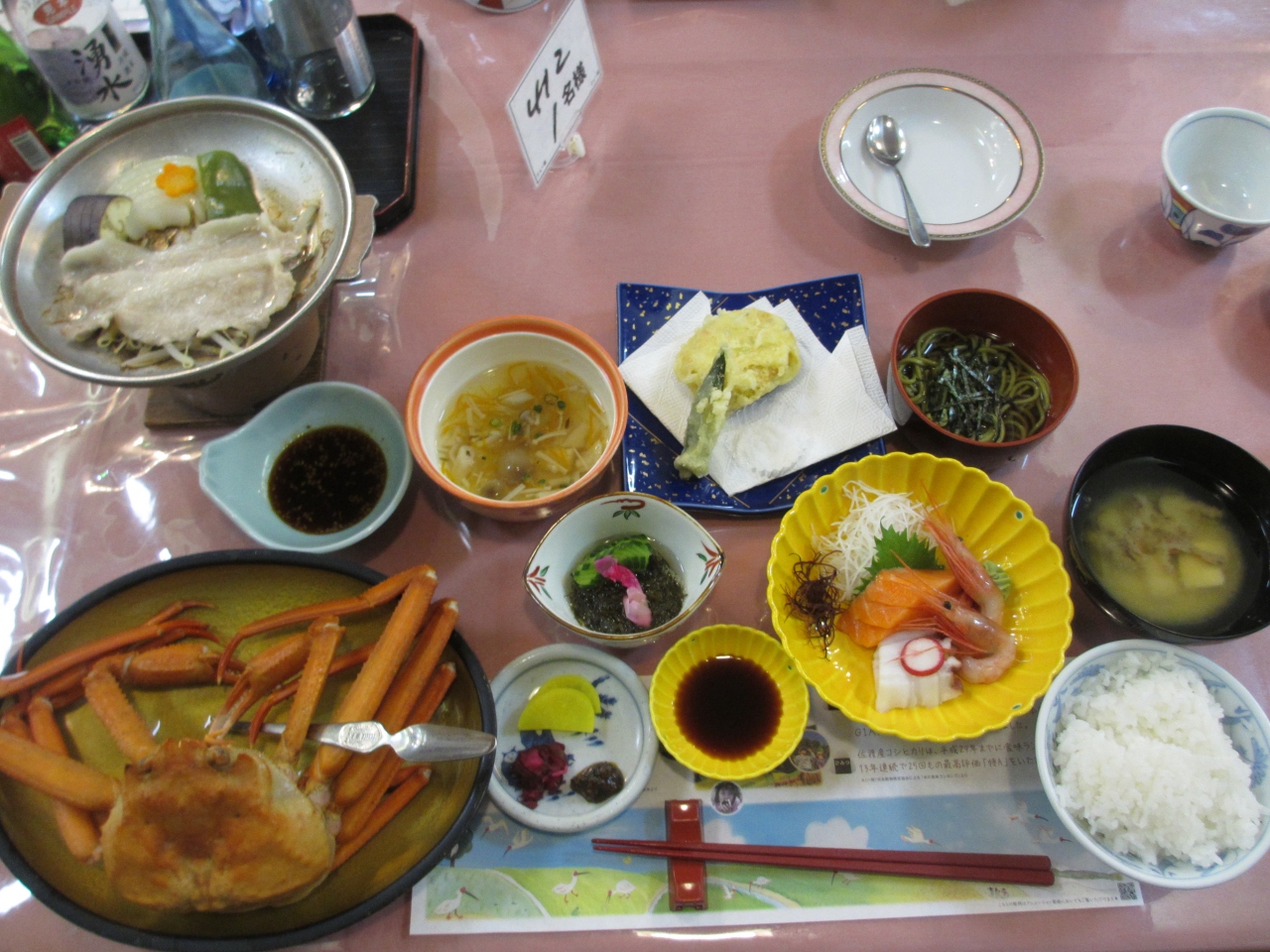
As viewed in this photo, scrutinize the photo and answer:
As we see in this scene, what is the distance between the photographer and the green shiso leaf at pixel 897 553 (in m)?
1.54

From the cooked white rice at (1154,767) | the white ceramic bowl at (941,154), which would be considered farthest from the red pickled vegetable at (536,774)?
the white ceramic bowl at (941,154)

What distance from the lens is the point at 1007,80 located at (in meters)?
2.18

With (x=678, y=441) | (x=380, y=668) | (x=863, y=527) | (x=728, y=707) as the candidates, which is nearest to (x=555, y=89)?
(x=678, y=441)

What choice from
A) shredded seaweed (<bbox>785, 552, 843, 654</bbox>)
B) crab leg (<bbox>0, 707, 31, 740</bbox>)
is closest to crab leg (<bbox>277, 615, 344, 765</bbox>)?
crab leg (<bbox>0, 707, 31, 740</bbox>)

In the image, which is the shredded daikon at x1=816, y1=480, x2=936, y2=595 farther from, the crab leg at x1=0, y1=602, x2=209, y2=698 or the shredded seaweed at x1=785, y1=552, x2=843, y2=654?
the crab leg at x1=0, y1=602, x2=209, y2=698

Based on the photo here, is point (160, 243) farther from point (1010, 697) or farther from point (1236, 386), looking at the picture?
point (1236, 386)

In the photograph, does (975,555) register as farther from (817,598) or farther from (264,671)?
(264,671)

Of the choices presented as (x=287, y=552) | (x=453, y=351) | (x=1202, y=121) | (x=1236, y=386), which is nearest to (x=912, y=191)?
(x=1202, y=121)

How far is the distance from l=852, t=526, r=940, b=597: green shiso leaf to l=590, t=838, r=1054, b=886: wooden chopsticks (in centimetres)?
51

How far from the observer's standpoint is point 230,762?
1.21m

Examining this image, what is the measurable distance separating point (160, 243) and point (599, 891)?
164 centimetres

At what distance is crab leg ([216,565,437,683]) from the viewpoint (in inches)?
54.6

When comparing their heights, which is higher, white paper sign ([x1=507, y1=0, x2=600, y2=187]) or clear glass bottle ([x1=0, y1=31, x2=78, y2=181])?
clear glass bottle ([x1=0, y1=31, x2=78, y2=181])

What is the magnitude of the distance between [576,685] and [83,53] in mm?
1991
